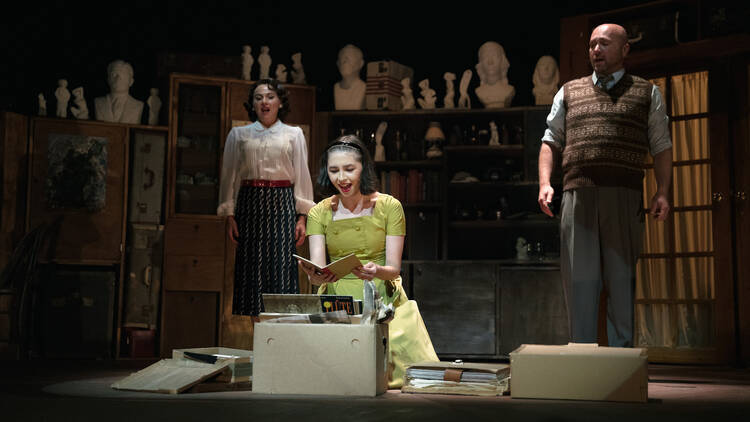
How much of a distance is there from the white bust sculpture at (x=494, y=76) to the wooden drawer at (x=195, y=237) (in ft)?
7.03

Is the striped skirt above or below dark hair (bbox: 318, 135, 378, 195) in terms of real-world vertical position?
below

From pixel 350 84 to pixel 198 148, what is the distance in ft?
4.00

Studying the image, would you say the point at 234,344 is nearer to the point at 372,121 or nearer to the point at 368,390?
the point at 372,121

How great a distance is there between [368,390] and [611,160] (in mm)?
1479

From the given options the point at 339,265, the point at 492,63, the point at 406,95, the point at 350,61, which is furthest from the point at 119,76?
the point at 339,265

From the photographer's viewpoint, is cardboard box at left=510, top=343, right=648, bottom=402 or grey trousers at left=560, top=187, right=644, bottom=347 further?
grey trousers at left=560, top=187, right=644, bottom=347

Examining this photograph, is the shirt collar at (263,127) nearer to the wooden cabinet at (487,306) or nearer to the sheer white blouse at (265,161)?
the sheer white blouse at (265,161)

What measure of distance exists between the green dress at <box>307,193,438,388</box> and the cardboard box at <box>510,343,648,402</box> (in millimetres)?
642

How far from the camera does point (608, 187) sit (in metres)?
3.61

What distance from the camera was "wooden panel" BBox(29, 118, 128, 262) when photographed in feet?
19.6

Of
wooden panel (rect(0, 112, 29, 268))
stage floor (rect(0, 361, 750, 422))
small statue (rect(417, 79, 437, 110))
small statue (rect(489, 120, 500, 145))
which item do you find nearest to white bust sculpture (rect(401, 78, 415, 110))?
small statue (rect(417, 79, 437, 110))

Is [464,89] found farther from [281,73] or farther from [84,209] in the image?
[84,209]

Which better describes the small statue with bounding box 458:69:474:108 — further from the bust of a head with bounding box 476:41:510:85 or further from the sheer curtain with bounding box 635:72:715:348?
the sheer curtain with bounding box 635:72:715:348

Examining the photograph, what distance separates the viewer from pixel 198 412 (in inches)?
98.1
